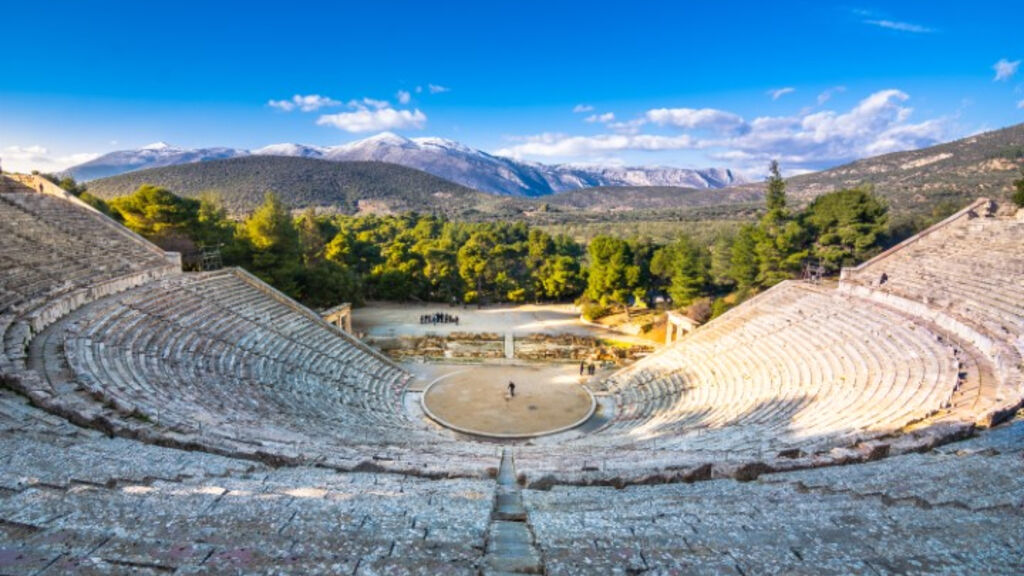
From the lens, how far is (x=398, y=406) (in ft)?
56.6

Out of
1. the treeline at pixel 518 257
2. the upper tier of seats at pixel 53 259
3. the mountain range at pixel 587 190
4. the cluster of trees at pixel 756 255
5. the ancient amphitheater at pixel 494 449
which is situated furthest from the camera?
the mountain range at pixel 587 190

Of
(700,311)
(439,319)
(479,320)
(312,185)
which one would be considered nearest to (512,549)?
(700,311)

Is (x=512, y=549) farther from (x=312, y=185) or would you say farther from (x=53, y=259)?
(x=312, y=185)

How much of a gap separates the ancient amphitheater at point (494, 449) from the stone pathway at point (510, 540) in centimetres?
5

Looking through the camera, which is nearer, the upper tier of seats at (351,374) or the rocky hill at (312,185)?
the upper tier of seats at (351,374)

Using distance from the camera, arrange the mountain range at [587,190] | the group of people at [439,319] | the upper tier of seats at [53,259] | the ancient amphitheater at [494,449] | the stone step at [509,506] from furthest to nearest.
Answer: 1. the mountain range at [587,190]
2. the group of people at [439,319]
3. the upper tier of seats at [53,259]
4. the stone step at [509,506]
5. the ancient amphitheater at [494,449]

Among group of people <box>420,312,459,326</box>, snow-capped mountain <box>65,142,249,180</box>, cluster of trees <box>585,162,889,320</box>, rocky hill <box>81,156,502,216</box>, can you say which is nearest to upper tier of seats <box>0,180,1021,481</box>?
cluster of trees <box>585,162,889,320</box>

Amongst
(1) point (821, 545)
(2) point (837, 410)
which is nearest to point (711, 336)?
(2) point (837, 410)

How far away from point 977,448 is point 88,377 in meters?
14.5

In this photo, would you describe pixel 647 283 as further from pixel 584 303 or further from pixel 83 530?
pixel 83 530

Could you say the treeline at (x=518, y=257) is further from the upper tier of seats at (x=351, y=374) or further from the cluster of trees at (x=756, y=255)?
the upper tier of seats at (x=351, y=374)

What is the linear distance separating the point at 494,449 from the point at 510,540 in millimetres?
6646

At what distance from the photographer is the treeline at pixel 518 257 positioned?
1101 inches

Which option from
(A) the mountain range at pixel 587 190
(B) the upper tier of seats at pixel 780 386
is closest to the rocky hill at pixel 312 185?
(A) the mountain range at pixel 587 190
